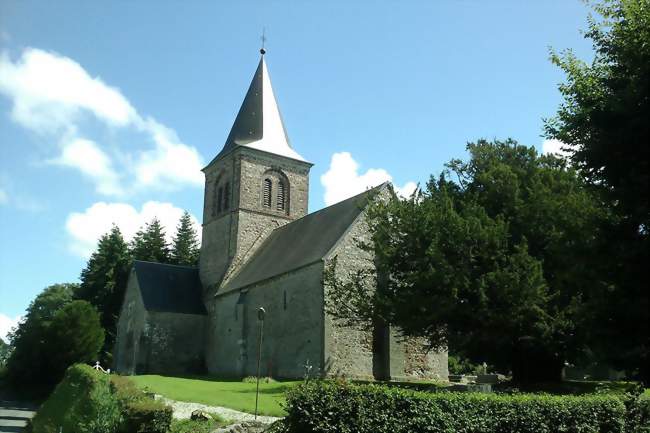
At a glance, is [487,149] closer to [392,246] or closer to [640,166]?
[392,246]

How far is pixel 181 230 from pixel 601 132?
56780 millimetres

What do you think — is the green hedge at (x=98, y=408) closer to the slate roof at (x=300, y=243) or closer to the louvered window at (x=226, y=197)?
the slate roof at (x=300, y=243)

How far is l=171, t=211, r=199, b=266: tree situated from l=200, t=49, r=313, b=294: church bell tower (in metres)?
20.8

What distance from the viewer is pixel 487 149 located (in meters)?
22.8

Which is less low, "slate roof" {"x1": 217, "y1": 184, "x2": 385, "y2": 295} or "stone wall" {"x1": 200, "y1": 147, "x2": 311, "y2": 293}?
"stone wall" {"x1": 200, "y1": 147, "x2": 311, "y2": 293}

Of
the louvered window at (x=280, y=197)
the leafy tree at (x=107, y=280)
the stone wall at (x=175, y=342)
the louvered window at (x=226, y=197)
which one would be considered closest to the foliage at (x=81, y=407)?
the stone wall at (x=175, y=342)

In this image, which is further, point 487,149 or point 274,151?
point 274,151

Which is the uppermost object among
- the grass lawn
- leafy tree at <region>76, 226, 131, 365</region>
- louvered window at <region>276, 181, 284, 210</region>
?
louvered window at <region>276, 181, 284, 210</region>

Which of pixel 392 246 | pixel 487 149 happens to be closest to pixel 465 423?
pixel 392 246

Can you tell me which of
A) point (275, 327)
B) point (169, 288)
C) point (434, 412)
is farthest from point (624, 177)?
point (169, 288)

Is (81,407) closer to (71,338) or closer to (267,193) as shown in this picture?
(71,338)

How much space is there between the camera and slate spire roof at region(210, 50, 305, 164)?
38656 mm

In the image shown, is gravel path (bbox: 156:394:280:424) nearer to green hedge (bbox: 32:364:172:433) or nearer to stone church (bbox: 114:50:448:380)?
green hedge (bbox: 32:364:172:433)

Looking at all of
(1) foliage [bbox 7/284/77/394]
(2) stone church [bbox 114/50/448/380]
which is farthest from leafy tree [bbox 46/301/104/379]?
(2) stone church [bbox 114/50/448/380]
